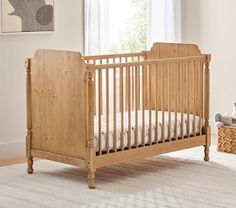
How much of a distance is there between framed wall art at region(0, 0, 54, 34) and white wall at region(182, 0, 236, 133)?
153 centimetres

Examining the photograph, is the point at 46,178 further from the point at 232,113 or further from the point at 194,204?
the point at 232,113

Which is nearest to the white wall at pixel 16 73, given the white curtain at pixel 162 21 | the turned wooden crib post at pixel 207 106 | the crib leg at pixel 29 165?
the crib leg at pixel 29 165

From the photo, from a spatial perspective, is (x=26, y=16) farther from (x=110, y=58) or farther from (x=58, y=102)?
(x=58, y=102)

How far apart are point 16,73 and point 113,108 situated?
1017 millimetres

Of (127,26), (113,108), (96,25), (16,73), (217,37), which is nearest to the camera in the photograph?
(113,108)

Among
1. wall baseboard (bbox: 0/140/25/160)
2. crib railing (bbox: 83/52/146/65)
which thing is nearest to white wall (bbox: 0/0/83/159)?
wall baseboard (bbox: 0/140/25/160)

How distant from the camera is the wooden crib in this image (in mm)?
4121

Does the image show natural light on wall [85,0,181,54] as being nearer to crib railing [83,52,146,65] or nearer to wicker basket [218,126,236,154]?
crib railing [83,52,146,65]

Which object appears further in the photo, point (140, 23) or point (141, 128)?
point (140, 23)

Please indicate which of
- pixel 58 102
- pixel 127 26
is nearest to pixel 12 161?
pixel 58 102

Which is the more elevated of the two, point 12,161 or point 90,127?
point 90,127

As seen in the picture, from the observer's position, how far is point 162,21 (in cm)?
600

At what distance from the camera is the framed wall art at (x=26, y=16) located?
4891 mm

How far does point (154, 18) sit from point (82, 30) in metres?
0.88
